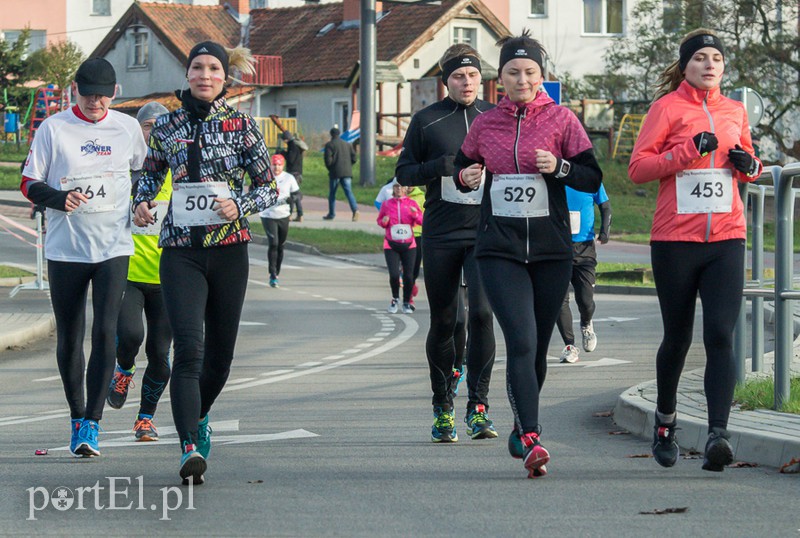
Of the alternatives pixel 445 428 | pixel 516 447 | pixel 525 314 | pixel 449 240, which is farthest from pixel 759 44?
pixel 516 447

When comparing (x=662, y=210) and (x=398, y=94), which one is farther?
(x=398, y=94)

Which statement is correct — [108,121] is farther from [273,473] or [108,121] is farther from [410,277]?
[410,277]

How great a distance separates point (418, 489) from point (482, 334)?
1521 mm

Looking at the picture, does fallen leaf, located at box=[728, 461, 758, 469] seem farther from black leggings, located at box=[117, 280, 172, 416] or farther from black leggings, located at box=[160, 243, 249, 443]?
black leggings, located at box=[117, 280, 172, 416]

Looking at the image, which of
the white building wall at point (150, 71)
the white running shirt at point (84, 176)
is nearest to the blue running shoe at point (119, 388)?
the white running shirt at point (84, 176)

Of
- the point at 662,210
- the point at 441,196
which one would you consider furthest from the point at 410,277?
the point at 662,210

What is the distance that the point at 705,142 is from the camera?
22.2 feet

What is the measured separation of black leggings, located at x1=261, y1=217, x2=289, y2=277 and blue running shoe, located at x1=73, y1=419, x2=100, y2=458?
12.6 meters

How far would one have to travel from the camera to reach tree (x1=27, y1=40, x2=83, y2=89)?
52.2 m

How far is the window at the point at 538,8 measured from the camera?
6344 cm

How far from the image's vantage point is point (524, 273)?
7.07 m

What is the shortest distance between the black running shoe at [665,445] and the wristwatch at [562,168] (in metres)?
1.25

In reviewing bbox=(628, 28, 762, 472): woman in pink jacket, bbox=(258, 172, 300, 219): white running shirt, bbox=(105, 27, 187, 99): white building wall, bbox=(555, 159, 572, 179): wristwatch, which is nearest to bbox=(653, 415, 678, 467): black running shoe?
bbox=(628, 28, 762, 472): woman in pink jacket

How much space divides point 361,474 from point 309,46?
55005 mm
